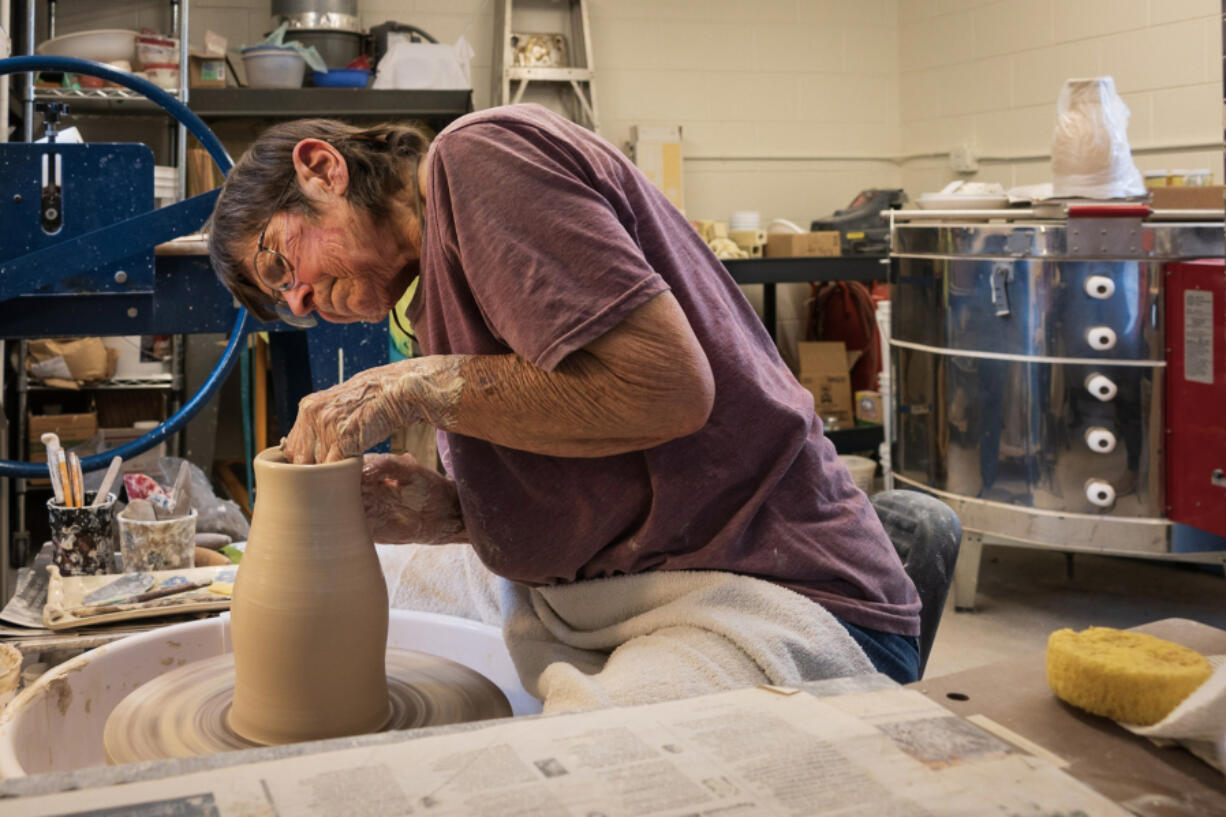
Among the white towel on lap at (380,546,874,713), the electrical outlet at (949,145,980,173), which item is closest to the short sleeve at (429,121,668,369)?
the white towel on lap at (380,546,874,713)

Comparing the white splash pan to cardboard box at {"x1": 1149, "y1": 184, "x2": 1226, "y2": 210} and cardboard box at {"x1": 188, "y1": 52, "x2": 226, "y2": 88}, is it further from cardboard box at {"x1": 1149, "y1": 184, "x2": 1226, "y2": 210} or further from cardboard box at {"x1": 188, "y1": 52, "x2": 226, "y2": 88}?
cardboard box at {"x1": 188, "y1": 52, "x2": 226, "y2": 88}

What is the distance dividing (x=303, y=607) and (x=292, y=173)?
0.55 m

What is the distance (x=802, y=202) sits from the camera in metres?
5.86

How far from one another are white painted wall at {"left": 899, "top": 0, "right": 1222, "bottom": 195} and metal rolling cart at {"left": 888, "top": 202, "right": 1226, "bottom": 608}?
1114mm

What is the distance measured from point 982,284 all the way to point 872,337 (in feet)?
7.21

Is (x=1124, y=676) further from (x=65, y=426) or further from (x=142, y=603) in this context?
(x=65, y=426)

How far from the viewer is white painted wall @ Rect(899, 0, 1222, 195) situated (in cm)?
412

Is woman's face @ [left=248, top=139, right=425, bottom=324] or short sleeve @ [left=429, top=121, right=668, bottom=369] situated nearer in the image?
short sleeve @ [left=429, top=121, right=668, bottom=369]

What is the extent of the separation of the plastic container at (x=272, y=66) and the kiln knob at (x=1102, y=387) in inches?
130

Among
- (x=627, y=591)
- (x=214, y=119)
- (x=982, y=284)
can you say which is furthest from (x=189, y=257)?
(x=214, y=119)

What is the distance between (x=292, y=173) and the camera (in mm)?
1442

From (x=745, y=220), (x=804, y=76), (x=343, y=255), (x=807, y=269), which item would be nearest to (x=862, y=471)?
(x=807, y=269)

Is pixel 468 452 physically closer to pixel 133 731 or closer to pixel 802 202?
pixel 133 731

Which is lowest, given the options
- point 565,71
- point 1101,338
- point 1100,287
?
point 1101,338
